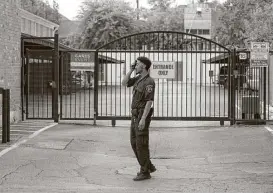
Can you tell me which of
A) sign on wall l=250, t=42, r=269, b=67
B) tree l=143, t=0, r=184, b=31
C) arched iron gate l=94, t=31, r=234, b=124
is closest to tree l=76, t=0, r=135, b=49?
tree l=143, t=0, r=184, b=31

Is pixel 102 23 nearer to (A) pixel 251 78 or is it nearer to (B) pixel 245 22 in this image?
(B) pixel 245 22

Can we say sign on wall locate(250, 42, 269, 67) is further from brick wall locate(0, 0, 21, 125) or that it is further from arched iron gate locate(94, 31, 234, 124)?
brick wall locate(0, 0, 21, 125)

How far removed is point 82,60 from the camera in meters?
17.7

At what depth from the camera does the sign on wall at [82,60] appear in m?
17.6

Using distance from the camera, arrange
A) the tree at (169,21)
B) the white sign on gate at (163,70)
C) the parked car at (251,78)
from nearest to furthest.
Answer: the white sign on gate at (163,70) < the parked car at (251,78) < the tree at (169,21)

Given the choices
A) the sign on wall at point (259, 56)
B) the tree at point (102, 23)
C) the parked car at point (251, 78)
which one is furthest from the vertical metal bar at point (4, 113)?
the tree at point (102, 23)

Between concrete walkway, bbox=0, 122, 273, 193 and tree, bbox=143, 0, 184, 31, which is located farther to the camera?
tree, bbox=143, 0, 184, 31

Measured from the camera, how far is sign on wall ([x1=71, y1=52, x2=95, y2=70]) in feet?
57.9

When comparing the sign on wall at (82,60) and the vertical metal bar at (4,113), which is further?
the sign on wall at (82,60)

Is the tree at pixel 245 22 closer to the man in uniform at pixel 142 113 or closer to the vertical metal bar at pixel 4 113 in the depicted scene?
the vertical metal bar at pixel 4 113

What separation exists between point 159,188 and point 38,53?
9181mm

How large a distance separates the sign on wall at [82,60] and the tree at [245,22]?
15260mm

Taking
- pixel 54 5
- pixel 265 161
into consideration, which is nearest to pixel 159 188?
pixel 265 161

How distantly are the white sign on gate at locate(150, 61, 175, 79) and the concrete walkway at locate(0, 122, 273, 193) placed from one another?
1.43 meters
